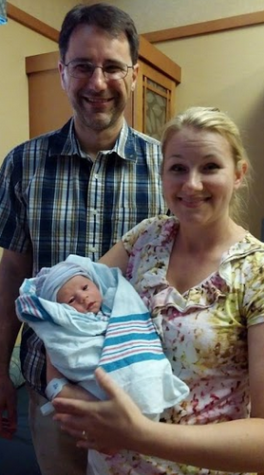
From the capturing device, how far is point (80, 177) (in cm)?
127

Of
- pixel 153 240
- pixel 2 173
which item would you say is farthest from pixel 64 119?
pixel 153 240

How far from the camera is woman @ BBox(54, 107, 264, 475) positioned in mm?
790

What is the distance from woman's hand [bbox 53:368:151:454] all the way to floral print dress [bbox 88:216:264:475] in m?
0.11

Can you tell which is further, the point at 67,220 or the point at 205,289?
the point at 67,220

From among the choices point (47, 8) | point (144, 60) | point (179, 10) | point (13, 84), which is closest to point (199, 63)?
point (179, 10)

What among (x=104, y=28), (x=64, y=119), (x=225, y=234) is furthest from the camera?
(x=64, y=119)

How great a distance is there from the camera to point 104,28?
3.84ft

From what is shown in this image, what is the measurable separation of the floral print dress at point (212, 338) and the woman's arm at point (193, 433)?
0.05 metres

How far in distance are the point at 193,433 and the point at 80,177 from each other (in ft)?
2.44

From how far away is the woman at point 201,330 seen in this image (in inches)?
31.1

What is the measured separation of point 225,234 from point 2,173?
0.72 metres

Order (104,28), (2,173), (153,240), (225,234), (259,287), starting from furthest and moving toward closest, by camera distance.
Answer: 1. (2,173)
2. (104,28)
3. (153,240)
4. (225,234)
5. (259,287)

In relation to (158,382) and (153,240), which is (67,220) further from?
(158,382)

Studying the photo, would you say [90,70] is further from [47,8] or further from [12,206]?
[47,8]
